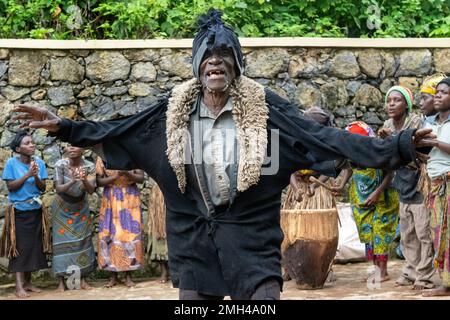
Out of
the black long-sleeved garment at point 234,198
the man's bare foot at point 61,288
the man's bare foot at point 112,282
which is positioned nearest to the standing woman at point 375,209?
the man's bare foot at point 112,282

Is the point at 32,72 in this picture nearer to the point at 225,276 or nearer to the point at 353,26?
the point at 353,26

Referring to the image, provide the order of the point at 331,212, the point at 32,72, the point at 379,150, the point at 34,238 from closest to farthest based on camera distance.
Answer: the point at 379,150, the point at 331,212, the point at 34,238, the point at 32,72

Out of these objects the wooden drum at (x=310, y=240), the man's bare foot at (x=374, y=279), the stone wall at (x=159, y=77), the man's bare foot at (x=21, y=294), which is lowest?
the man's bare foot at (x=21, y=294)

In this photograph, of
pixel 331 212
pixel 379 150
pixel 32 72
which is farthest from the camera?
pixel 32 72

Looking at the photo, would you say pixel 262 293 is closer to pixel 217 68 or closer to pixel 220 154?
pixel 220 154

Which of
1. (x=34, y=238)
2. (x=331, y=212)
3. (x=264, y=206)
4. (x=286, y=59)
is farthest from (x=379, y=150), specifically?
(x=286, y=59)

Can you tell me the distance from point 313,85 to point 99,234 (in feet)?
10.3

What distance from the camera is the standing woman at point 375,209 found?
9.17 metres

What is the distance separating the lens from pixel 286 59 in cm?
1112

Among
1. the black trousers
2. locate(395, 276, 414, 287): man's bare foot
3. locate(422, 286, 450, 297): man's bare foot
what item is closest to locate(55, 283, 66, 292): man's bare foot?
locate(395, 276, 414, 287): man's bare foot

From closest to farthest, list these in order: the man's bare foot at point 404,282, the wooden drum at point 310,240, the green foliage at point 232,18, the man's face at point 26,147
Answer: the wooden drum at point 310,240, the man's bare foot at point 404,282, the man's face at point 26,147, the green foliage at point 232,18

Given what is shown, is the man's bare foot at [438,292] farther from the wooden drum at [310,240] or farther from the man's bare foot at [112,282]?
the man's bare foot at [112,282]

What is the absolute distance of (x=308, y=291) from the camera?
29.2ft

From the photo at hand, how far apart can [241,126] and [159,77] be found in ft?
20.2
